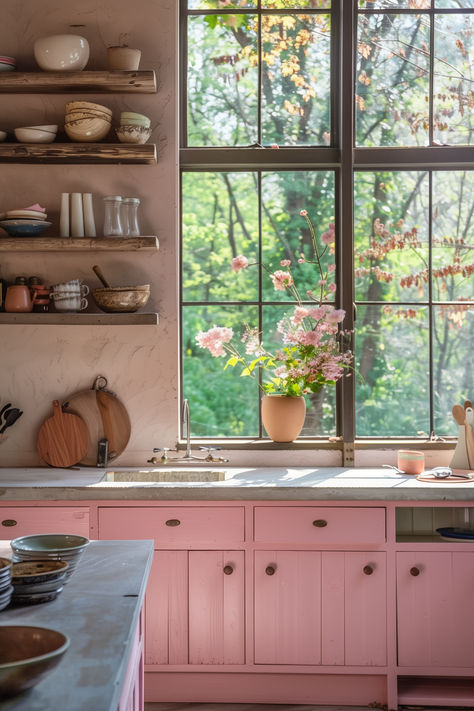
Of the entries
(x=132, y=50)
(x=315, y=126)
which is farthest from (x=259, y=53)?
(x=132, y=50)

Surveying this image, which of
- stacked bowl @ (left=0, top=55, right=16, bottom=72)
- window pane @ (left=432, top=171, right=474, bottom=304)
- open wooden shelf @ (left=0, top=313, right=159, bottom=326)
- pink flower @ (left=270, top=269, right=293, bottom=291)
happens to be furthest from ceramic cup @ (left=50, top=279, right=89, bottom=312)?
window pane @ (left=432, top=171, right=474, bottom=304)

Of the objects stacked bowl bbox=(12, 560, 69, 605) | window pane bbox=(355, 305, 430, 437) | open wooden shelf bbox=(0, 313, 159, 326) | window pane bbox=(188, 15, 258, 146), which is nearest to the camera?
stacked bowl bbox=(12, 560, 69, 605)

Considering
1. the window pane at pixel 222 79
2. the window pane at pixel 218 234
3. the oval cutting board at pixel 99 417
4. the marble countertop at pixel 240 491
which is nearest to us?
the marble countertop at pixel 240 491

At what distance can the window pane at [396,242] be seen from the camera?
4410 millimetres

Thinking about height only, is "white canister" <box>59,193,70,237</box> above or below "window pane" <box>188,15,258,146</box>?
below

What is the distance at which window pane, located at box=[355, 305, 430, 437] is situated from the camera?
4.98 m

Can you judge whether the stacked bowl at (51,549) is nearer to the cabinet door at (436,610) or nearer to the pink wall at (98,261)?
the cabinet door at (436,610)

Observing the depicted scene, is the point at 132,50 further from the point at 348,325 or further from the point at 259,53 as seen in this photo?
the point at 348,325

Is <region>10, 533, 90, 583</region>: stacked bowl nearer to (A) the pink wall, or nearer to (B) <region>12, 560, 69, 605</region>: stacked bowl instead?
(B) <region>12, 560, 69, 605</region>: stacked bowl

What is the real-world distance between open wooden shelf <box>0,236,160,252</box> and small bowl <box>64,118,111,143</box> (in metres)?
0.49

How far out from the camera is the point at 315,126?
438cm

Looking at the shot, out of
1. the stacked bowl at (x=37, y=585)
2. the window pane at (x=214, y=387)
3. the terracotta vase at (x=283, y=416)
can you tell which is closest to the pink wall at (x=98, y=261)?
the terracotta vase at (x=283, y=416)

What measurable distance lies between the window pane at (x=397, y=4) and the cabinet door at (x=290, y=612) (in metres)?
2.78

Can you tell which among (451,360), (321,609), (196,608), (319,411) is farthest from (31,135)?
(451,360)
